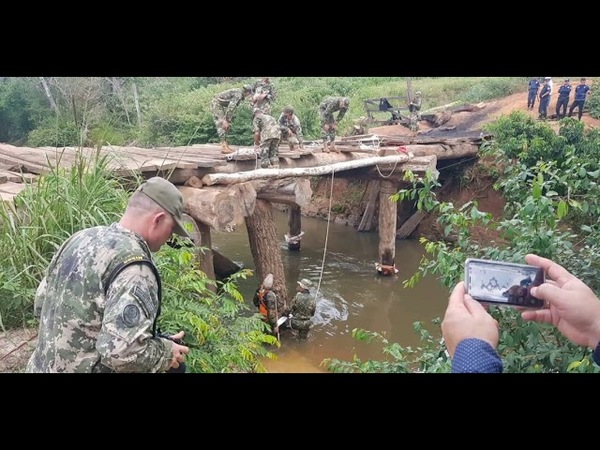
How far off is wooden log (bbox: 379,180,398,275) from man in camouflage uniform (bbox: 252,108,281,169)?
319 cm

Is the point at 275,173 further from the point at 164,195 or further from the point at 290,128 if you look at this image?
the point at 164,195

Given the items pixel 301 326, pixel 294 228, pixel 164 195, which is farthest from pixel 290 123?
pixel 164 195

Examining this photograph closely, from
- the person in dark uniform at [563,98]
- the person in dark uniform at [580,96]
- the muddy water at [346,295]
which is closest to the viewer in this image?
the muddy water at [346,295]

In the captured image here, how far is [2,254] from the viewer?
12.7 feet

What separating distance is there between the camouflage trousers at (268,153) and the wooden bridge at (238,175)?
178mm

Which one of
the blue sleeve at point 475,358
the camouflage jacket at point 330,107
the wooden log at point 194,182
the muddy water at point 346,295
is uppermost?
the blue sleeve at point 475,358

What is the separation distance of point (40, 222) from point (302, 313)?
3.96 meters

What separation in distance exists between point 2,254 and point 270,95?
16.0 ft

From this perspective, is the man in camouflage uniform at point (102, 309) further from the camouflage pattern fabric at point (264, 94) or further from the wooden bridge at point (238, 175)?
the camouflage pattern fabric at point (264, 94)

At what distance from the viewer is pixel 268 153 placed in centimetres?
755

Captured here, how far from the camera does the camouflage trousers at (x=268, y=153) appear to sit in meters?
7.46

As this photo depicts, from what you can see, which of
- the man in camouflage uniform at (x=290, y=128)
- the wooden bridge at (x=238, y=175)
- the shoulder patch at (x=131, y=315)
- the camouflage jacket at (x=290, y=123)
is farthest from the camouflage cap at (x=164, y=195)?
the camouflage jacket at (x=290, y=123)

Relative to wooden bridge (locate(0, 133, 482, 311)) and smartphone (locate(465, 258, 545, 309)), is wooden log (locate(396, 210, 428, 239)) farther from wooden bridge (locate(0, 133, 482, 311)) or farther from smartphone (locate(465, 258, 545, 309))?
smartphone (locate(465, 258, 545, 309))

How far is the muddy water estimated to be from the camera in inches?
284
